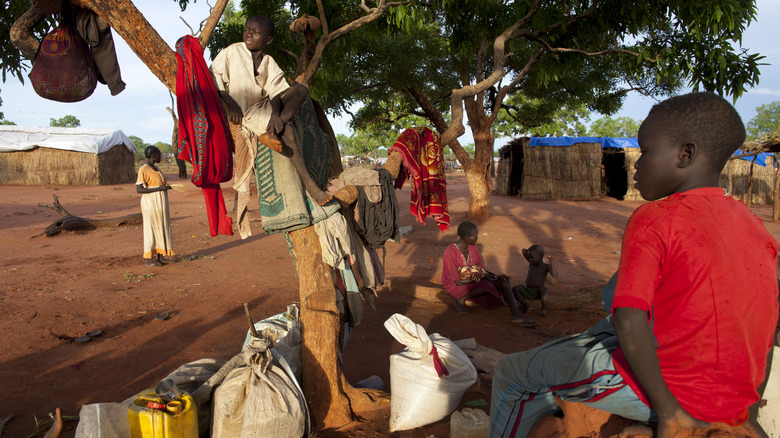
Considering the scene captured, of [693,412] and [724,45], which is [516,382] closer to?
[693,412]

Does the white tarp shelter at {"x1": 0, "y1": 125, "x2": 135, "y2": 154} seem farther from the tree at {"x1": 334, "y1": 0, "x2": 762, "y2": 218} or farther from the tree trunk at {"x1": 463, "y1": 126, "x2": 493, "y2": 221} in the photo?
the tree trunk at {"x1": 463, "y1": 126, "x2": 493, "y2": 221}

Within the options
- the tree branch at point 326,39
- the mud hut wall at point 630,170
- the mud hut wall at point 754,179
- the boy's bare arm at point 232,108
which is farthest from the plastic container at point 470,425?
the mud hut wall at point 754,179

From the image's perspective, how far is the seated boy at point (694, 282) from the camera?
128 cm

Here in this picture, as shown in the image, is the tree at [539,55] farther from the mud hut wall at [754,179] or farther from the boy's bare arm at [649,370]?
the mud hut wall at [754,179]

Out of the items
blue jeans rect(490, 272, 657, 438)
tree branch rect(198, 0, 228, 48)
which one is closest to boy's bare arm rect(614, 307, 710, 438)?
blue jeans rect(490, 272, 657, 438)

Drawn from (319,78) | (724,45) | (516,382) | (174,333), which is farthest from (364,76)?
(516,382)

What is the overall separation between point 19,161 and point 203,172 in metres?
25.6

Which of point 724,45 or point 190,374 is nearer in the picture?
point 190,374

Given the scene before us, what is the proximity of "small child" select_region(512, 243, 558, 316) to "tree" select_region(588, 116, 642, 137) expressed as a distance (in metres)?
49.4

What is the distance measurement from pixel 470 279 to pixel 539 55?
20.3 feet

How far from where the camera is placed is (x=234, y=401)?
250 cm

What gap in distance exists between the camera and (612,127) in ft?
185

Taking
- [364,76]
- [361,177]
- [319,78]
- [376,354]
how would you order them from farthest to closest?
[364,76] → [319,78] → [376,354] → [361,177]

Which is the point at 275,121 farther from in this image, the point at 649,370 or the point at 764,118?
the point at 764,118
